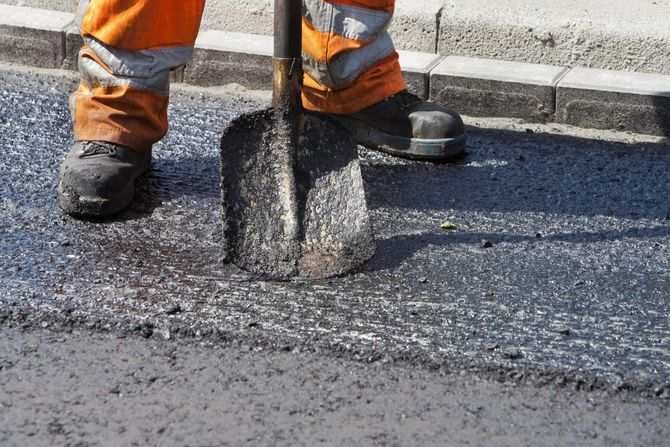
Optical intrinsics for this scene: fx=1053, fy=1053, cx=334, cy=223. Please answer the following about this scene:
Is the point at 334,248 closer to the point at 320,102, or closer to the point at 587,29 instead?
the point at 320,102

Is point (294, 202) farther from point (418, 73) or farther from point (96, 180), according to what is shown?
point (418, 73)

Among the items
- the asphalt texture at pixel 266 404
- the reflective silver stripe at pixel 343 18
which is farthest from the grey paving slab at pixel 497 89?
the asphalt texture at pixel 266 404

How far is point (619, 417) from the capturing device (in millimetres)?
2236

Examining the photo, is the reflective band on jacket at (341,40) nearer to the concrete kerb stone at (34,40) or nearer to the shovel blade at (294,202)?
the shovel blade at (294,202)

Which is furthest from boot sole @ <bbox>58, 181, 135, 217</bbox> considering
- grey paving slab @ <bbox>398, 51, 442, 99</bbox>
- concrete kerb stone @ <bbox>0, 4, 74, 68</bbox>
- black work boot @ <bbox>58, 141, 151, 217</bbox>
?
concrete kerb stone @ <bbox>0, 4, 74, 68</bbox>

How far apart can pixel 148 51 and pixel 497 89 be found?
1.53 m

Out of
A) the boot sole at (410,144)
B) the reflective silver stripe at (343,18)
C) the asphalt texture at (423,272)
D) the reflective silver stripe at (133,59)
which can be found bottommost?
the asphalt texture at (423,272)

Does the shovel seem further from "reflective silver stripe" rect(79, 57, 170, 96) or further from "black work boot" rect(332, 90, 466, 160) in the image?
"black work boot" rect(332, 90, 466, 160)

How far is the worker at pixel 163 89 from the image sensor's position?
3.27 m

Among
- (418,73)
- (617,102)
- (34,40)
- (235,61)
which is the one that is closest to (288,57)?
(418,73)

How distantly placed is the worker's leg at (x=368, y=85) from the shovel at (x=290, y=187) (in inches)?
27.6

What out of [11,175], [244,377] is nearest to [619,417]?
[244,377]

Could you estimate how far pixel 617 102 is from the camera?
→ 13.5ft

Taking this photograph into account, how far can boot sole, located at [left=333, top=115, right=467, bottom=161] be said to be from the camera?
12.3 ft
